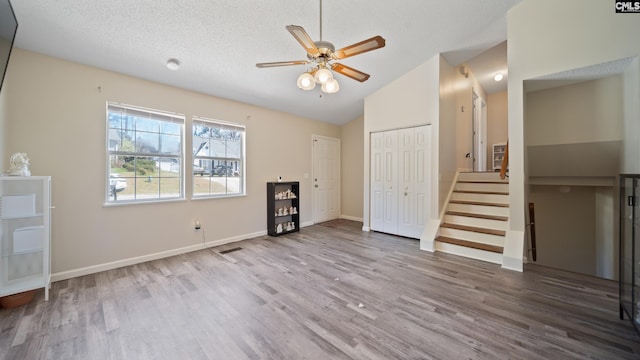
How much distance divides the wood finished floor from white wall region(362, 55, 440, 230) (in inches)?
73.4

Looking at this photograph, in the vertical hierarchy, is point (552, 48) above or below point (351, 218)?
above

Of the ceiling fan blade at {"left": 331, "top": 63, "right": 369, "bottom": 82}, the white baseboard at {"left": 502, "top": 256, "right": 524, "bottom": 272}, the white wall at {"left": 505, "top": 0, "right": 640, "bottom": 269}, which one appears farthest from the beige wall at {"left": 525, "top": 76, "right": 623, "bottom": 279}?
the ceiling fan blade at {"left": 331, "top": 63, "right": 369, "bottom": 82}

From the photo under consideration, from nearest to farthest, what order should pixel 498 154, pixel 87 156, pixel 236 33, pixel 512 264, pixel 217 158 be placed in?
pixel 236 33
pixel 87 156
pixel 512 264
pixel 217 158
pixel 498 154

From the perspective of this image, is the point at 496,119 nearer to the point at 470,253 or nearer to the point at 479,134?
the point at 479,134

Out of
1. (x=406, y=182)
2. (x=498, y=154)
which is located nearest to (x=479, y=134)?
(x=498, y=154)

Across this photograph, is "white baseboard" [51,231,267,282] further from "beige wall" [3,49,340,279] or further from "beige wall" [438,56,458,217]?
"beige wall" [438,56,458,217]

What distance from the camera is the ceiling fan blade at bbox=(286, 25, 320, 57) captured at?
68.9 inches

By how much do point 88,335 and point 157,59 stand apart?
305 cm

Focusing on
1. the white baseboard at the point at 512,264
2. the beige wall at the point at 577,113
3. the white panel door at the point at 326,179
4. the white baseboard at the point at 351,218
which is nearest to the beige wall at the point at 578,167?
the beige wall at the point at 577,113

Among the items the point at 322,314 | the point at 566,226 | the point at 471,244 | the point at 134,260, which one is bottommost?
the point at 322,314

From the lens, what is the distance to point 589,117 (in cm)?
332

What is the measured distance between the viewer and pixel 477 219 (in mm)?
3922

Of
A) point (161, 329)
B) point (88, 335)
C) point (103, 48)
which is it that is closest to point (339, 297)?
point (161, 329)

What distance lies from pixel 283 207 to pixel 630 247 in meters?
4.74
